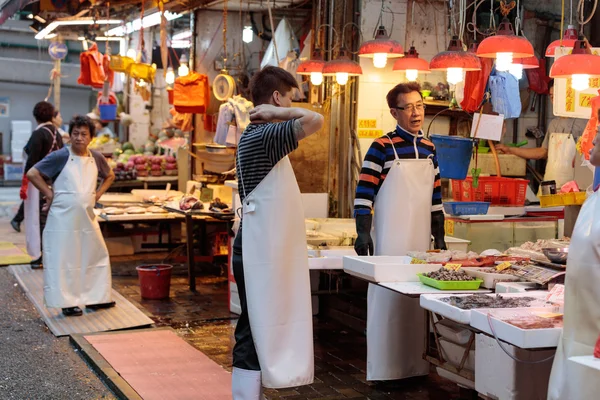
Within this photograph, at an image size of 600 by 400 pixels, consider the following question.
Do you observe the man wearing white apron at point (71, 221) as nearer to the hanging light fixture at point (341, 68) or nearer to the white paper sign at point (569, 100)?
the hanging light fixture at point (341, 68)

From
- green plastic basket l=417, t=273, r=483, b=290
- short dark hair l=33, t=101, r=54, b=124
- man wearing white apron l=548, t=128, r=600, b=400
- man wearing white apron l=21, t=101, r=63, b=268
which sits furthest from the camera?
short dark hair l=33, t=101, r=54, b=124

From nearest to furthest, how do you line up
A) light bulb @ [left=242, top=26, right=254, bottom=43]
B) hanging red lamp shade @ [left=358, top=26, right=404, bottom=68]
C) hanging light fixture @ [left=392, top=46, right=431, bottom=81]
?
hanging red lamp shade @ [left=358, top=26, right=404, bottom=68]
hanging light fixture @ [left=392, top=46, right=431, bottom=81]
light bulb @ [left=242, top=26, right=254, bottom=43]

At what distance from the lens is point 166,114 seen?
792 inches

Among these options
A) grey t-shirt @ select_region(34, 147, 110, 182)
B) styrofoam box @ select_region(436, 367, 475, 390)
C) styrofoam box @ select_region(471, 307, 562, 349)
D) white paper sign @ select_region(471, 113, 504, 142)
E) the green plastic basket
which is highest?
white paper sign @ select_region(471, 113, 504, 142)

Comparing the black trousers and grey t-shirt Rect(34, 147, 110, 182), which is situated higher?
grey t-shirt Rect(34, 147, 110, 182)

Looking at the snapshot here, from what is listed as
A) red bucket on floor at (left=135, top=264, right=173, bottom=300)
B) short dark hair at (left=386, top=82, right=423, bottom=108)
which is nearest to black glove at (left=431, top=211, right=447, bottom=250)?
short dark hair at (left=386, top=82, right=423, bottom=108)

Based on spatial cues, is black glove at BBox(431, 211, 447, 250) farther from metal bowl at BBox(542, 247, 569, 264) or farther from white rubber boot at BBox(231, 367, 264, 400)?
white rubber boot at BBox(231, 367, 264, 400)

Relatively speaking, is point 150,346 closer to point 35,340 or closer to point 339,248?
point 35,340

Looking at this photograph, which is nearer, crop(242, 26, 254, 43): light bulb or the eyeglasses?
the eyeglasses

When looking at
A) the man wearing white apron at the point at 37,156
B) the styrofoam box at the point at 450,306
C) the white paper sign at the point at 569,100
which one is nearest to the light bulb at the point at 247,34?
the man wearing white apron at the point at 37,156

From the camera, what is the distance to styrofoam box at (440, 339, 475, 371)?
5.78 metres

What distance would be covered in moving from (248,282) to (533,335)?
5.87 ft

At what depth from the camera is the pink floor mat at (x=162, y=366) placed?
6.75 meters

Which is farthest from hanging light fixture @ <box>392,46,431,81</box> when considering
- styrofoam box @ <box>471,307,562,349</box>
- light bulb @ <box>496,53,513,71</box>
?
styrofoam box @ <box>471,307,562,349</box>
